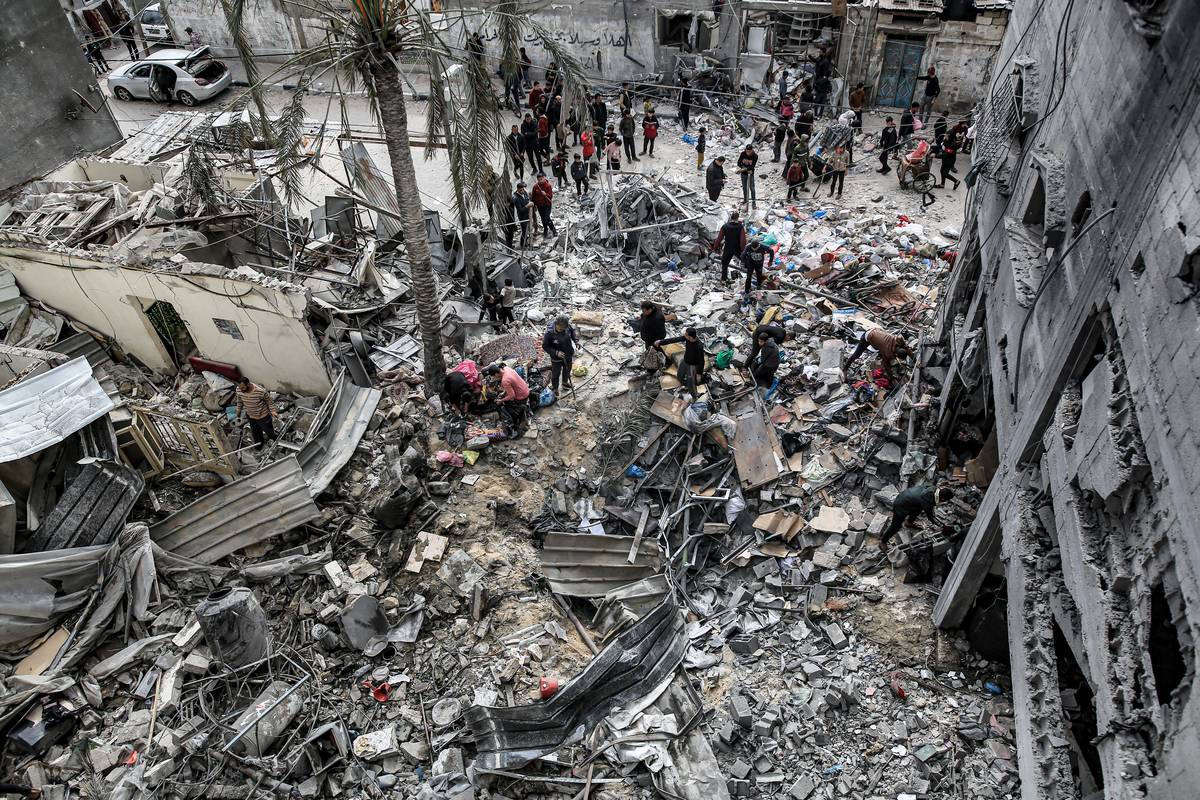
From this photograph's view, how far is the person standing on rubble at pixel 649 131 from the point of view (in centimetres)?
1870

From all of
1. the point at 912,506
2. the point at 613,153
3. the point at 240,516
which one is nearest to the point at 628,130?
the point at 613,153

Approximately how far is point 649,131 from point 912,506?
492 inches

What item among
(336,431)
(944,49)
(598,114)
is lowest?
(336,431)

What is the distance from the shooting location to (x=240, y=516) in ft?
32.4

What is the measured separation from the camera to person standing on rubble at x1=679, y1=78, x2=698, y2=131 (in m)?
20.3

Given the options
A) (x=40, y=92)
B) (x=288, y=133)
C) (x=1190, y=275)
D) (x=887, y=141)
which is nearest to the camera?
(x=1190, y=275)

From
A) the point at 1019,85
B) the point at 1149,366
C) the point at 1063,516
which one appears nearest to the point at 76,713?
the point at 1063,516

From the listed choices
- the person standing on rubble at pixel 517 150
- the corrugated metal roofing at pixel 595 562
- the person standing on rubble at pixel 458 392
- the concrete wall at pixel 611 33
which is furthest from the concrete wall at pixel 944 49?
the corrugated metal roofing at pixel 595 562

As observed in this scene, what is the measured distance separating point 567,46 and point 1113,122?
61.8 ft

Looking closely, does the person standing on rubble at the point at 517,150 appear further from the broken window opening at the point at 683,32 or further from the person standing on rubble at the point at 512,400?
the person standing on rubble at the point at 512,400

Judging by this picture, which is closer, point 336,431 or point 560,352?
point 336,431

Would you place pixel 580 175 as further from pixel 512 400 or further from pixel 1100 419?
pixel 1100 419

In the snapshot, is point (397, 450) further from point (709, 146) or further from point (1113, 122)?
point (709, 146)

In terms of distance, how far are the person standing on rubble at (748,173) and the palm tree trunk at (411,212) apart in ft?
27.0
